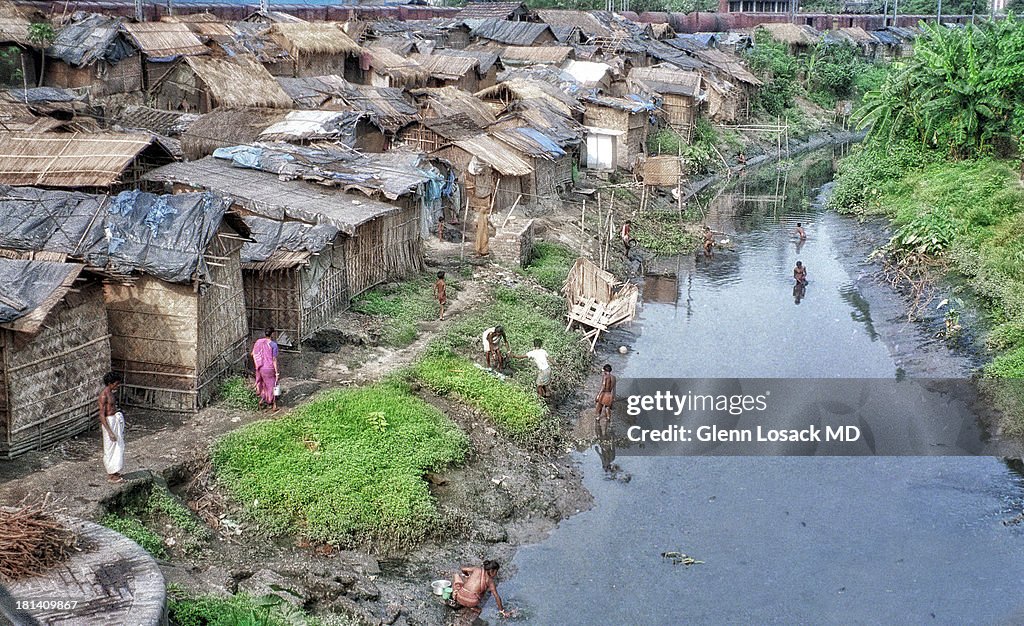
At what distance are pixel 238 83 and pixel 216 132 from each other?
205 inches

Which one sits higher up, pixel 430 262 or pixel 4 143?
pixel 4 143

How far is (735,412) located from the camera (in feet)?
60.2

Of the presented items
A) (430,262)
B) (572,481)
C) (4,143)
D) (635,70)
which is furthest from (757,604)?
(635,70)

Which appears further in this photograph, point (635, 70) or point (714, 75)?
point (714, 75)

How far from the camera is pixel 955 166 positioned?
107 ft

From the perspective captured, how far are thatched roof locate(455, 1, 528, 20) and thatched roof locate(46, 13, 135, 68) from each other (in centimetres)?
2578

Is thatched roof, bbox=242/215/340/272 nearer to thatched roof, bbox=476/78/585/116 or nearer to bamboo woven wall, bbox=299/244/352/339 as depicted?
bamboo woven wall, bbox=299/244/352/339

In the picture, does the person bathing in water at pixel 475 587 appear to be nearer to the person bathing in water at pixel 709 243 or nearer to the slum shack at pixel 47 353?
the slum shack at pixel 47 353

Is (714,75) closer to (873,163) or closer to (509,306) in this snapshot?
(873,163)

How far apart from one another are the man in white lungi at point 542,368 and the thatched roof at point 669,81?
2572 centimetres

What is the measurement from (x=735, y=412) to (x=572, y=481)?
4.31 meters

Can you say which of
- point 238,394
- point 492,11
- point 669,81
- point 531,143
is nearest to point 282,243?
point 238,394

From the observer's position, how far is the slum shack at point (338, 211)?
60.7ft

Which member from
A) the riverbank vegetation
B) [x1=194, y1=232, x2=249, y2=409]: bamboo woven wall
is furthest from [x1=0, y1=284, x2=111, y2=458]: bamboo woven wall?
the riverbank vegetation
